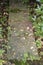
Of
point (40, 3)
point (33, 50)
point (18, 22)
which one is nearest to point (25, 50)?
point (33, 50)

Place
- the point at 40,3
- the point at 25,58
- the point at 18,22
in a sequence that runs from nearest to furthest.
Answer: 1. the point at 25,58
2. the point at 18,22
3. the point at 40,3

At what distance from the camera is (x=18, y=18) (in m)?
4.86

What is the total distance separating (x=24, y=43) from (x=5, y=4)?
160 cm

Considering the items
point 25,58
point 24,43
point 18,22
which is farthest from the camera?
point 18,22

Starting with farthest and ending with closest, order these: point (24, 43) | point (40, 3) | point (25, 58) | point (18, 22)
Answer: point (40, 3), point (18, 22), point (24, 43), point (25, 58)

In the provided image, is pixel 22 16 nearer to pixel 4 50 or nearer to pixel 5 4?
pixel 5 4

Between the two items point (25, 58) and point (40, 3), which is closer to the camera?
point (25, 58)

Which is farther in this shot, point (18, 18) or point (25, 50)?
point (18, 18)

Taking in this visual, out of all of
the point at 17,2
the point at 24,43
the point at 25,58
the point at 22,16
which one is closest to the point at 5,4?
the point at 17,2

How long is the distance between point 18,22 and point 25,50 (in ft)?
3.21

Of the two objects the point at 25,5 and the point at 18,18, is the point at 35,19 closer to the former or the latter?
the point at 18,18

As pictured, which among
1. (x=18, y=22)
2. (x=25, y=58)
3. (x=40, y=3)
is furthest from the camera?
(x=40, y=3)

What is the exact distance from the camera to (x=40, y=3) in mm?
5246

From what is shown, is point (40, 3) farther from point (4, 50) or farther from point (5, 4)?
point (4, 50)
